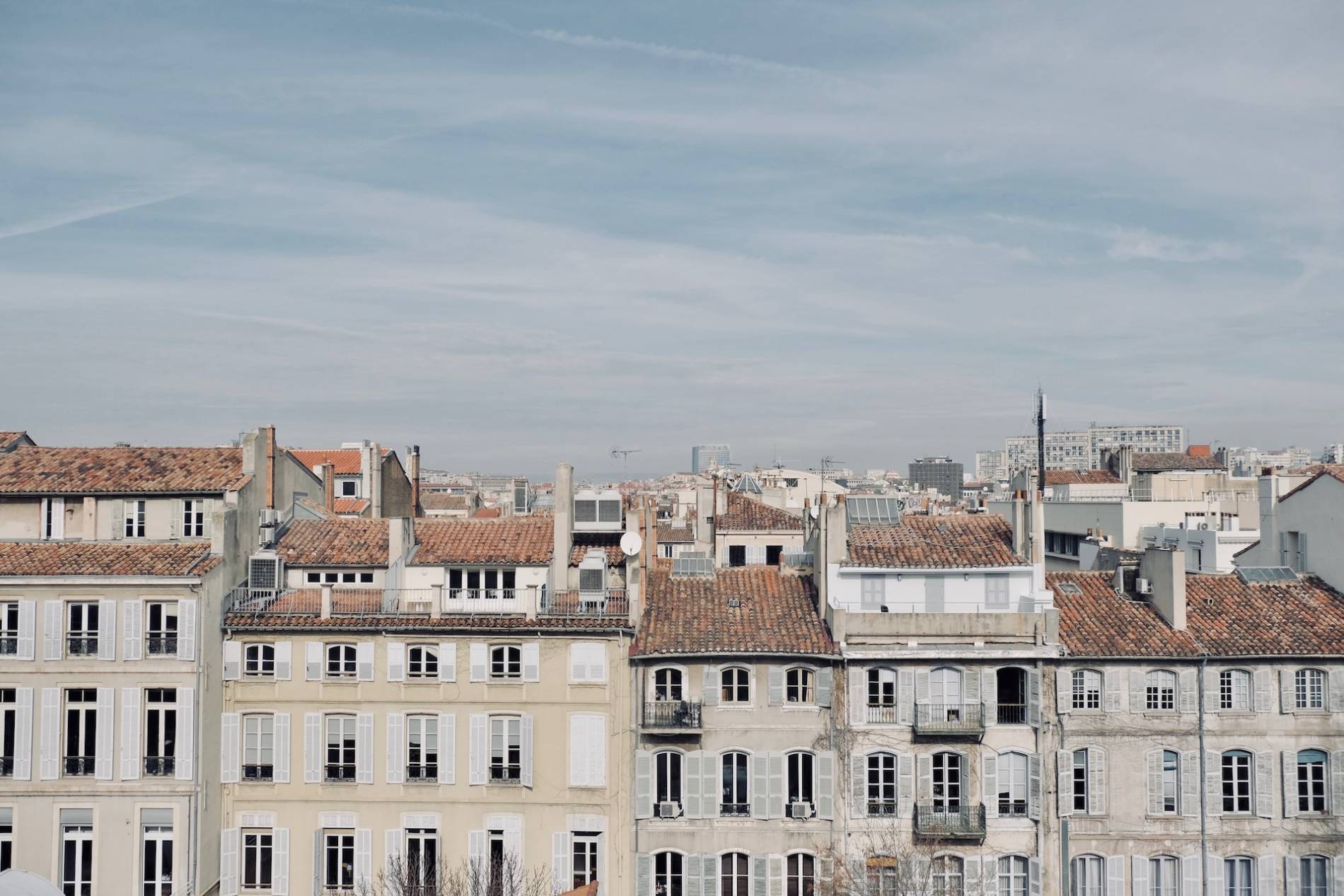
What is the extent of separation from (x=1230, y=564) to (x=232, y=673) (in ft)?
151

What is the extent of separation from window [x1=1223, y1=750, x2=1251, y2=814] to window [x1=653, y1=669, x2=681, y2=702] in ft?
61.5

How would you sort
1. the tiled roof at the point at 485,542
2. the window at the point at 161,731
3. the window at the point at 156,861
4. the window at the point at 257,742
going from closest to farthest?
the window at the point at 156,861, the window at the point at 161,731, the window at the point at 257,742, the tiled roof at the point at 485,542

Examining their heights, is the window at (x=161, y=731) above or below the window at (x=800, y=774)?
above

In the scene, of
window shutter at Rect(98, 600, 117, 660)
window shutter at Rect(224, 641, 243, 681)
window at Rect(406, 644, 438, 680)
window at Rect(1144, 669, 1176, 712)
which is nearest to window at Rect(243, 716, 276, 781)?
window shutter at Rect(224, 641, 243, 681)

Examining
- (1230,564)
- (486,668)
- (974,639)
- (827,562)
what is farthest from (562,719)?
(1230,564)

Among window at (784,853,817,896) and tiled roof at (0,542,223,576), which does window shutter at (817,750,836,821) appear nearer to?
window at (784,853,817,896)

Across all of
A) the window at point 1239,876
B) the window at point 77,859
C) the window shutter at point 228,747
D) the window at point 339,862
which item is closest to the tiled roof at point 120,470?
the window shutter at point 228,747

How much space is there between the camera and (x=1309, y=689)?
40250 millimetres

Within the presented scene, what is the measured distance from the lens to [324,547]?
44531mm

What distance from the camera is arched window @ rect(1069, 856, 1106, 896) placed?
3994 cm

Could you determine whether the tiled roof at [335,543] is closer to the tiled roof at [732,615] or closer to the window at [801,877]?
the tiled roof at [732,615]

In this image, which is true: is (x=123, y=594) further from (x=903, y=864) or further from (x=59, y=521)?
(x=903, y=864)

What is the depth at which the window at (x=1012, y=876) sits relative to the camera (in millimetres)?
39875

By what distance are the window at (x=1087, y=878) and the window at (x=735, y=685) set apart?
1249 cm
